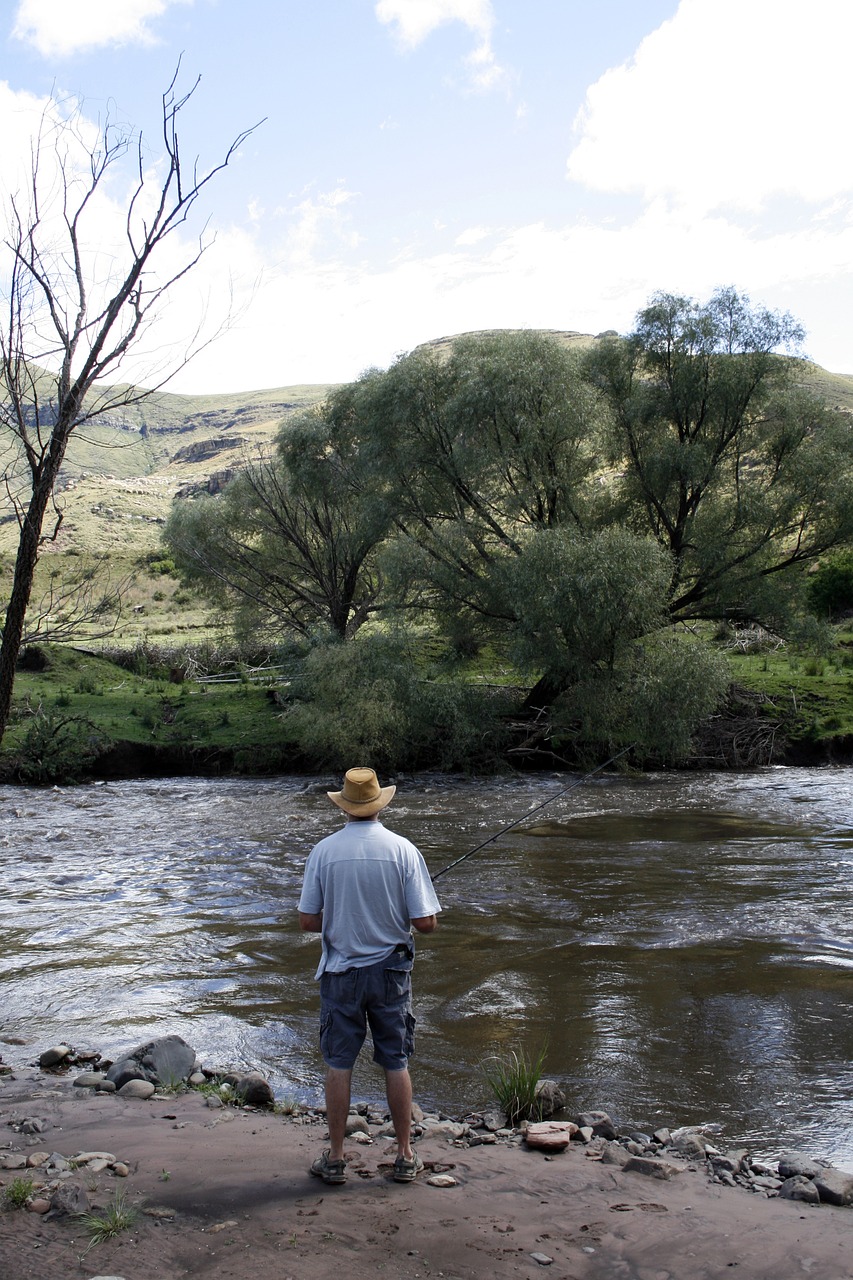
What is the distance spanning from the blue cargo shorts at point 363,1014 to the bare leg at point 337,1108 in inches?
3.9

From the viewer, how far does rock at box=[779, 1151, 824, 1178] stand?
224 inches

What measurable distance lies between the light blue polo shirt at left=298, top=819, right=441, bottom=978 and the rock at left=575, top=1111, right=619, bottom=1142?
1852 mm

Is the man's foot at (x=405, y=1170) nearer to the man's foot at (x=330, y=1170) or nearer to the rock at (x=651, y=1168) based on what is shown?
the man's foot at (x=330, y=1170)

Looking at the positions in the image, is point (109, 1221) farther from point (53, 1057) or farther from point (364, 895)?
point (53, 1057)

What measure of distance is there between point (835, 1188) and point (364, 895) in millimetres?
2990

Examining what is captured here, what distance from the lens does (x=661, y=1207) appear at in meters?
5.27

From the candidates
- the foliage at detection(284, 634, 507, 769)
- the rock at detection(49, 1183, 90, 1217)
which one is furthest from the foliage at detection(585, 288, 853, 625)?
the rock at detection(49, 1183, 90, 1217)

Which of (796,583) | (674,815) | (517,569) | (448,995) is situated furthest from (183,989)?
(796,583)

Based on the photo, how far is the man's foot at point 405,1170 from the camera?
549 centimetres

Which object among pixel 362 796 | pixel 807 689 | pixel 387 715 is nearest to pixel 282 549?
pixel 387 715

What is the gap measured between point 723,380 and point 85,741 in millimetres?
18720

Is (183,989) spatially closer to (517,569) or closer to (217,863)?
(217,863)

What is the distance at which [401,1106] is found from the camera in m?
5.68

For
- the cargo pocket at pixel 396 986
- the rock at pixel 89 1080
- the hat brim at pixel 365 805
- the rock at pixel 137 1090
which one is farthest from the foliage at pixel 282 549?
the cargo pocket at pixel 396 986
